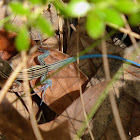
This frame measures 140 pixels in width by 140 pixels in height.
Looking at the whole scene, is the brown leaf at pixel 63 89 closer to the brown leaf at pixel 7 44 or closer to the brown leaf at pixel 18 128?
the brown leaf at pixel 18 128

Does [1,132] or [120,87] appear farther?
[120,87]

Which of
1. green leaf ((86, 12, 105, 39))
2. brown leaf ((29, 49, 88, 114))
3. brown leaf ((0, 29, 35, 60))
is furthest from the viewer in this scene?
brown leaf ((0, 29, 35, 60))

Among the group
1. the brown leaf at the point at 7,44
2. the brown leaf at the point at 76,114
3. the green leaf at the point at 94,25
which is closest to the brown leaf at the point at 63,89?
the brown leaf at the point at 76,114

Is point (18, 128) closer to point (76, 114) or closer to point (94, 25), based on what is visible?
point (76, 114)

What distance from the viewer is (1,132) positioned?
86.5 inches

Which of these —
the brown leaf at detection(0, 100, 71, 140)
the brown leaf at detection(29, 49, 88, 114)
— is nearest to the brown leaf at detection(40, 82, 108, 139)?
the brown leaf at detection(0, 100, 71, 140)

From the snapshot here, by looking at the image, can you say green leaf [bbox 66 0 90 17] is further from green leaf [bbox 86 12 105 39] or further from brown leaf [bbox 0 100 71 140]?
brown leaf [bbox 0 100 71 140]

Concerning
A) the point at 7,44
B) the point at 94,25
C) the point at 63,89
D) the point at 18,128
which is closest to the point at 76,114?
the point at 63,89

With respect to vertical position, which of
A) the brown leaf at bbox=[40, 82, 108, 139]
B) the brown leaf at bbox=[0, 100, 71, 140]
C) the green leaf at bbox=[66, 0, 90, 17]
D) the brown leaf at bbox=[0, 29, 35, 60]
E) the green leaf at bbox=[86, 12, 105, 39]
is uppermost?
the green leaf at bbox=[66, 0, 90, 17]

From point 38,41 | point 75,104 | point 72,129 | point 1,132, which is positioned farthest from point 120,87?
point 1,132

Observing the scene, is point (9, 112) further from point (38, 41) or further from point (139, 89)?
point (139, 89)

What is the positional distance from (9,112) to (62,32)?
134 cm

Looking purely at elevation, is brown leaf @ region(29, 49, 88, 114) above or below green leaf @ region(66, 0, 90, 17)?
below

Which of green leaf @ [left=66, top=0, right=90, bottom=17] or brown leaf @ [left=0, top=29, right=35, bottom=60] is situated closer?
green leaf @ [left=66, top=0, right=90, bottom=17]
